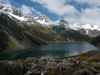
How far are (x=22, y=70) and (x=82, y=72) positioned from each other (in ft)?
51.5

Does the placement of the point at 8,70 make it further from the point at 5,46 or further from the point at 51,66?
the point at 5,46

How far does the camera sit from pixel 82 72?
2642 centimetres

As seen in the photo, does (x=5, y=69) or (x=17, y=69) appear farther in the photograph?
(x=17, y=69)

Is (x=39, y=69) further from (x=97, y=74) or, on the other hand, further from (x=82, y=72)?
(x=97, y=74)

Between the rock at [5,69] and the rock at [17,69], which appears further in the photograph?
the rock at [17,69]

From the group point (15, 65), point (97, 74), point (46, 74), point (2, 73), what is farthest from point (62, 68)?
point (2, 73)

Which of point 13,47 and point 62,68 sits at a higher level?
point 62,68

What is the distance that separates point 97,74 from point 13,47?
172399 millimetres

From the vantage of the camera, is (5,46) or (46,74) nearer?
(46,74)

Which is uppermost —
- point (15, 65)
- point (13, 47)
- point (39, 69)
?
point (15, 65)

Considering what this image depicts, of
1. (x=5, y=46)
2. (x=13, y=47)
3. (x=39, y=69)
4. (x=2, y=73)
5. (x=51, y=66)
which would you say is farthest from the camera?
(x=13, y=47)

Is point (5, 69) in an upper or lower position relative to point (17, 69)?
upper

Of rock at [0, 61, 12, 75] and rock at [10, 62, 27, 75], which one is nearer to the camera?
rock at [0, 61, 12, 75]

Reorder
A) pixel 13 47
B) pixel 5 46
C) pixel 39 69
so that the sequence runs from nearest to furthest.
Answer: pixel 39 69 → pixel 5 46 → pixel 13 47
